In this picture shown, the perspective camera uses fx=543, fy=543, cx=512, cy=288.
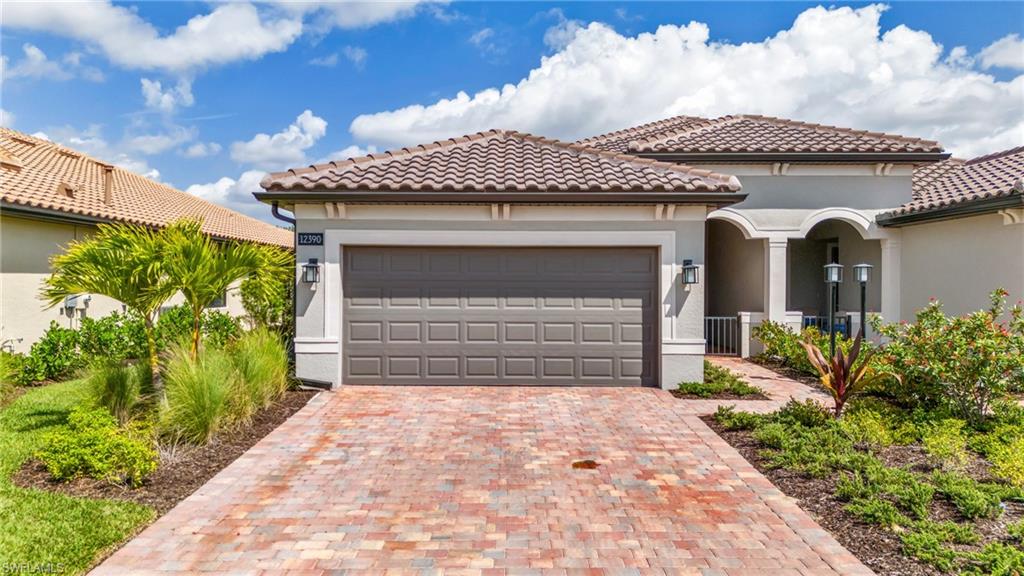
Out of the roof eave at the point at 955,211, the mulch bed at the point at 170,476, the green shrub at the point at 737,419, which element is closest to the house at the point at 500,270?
the green shrub at the point at 737,419

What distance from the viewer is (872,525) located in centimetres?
419

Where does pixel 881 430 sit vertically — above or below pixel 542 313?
below

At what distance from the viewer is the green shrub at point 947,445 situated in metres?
5.40

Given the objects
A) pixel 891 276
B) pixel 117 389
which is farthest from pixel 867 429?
pixel 117 389

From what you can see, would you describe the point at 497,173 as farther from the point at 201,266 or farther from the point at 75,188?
the point at 75,188

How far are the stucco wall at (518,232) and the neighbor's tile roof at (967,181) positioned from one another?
18.1 feet

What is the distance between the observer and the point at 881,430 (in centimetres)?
621

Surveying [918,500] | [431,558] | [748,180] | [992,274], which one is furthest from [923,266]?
[431,558]

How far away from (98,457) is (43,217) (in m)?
7.49

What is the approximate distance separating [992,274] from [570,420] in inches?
346

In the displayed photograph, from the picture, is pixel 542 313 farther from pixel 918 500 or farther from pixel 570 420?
pixel 918 500

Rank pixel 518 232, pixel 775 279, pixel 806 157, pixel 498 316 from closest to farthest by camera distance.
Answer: pixel 518 232, pixel 498 316, pixel 806 157, pixel 775 279

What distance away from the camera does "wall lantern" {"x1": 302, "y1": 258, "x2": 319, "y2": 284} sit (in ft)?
29.5

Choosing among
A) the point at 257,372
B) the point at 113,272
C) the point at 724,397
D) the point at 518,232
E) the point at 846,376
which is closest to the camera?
the point at 113,272
